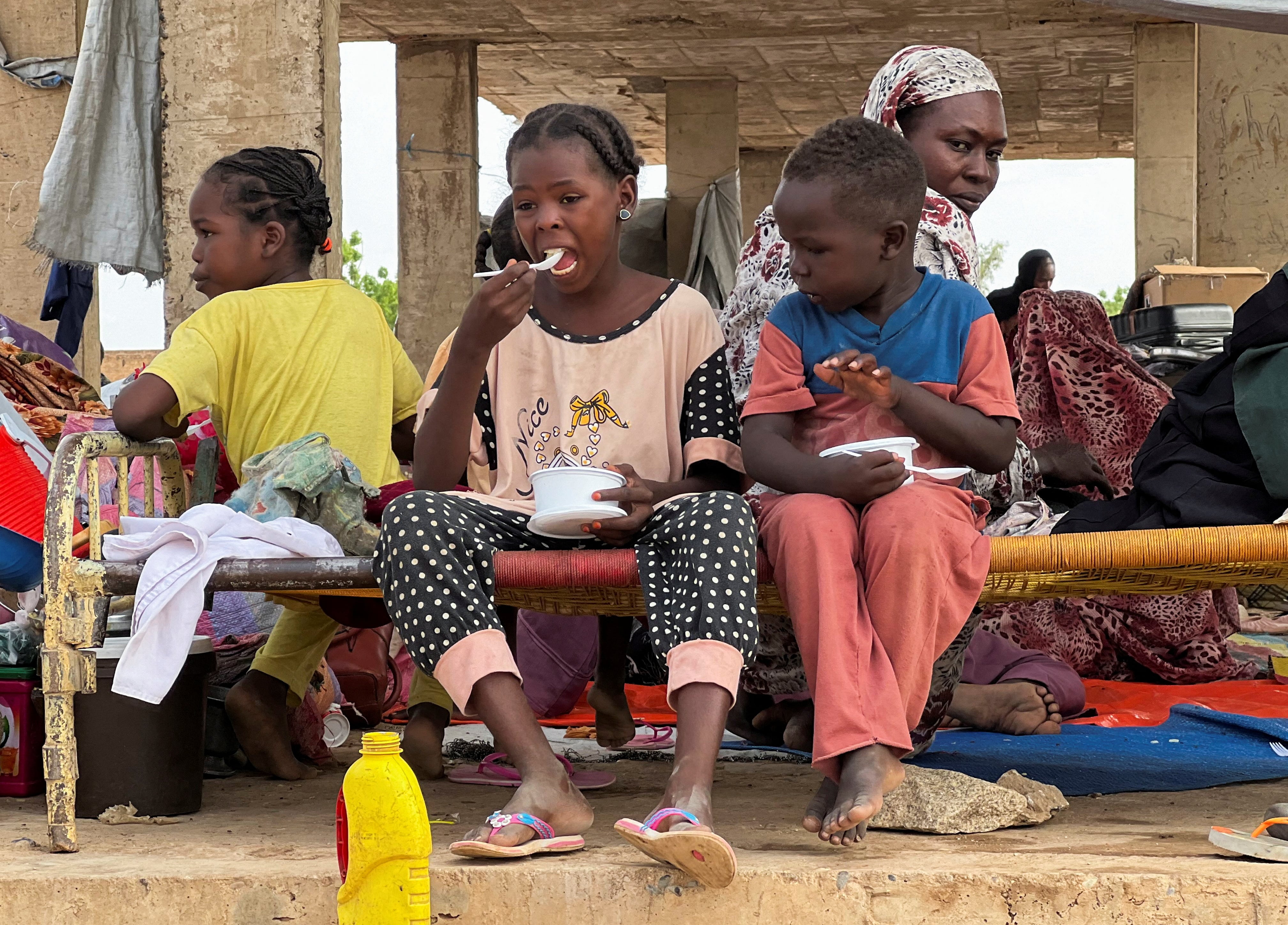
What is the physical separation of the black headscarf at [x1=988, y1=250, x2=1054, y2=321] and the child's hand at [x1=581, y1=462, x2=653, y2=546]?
32.8 inches

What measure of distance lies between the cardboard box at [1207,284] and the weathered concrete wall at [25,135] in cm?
547

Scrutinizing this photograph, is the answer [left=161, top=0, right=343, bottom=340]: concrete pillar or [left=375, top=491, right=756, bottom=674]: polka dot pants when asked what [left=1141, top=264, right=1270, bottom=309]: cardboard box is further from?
[left=375, top=491, right=756, bottom=674]: polka dot pants

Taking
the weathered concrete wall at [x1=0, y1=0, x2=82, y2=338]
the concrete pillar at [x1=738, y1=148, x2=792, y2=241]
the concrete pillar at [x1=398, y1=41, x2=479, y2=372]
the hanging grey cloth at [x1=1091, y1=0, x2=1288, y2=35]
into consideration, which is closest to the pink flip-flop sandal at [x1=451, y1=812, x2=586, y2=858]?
the hanging grey cloth at [x1=1091, y1=0, x2=1288, y2=35]

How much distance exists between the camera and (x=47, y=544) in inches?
102

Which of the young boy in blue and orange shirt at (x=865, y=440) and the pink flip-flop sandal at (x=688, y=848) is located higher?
the young boy in blue and orange shirt at (x=865, y=440)

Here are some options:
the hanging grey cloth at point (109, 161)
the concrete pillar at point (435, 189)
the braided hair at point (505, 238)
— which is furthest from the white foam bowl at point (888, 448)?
the concrete pillar at point (435, 189)

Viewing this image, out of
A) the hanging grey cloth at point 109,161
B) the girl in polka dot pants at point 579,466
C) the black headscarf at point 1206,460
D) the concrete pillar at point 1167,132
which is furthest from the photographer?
the concrete pillar at point 1167,132

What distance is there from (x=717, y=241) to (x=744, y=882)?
36.9ft

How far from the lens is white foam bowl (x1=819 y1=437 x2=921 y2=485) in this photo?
247 cm

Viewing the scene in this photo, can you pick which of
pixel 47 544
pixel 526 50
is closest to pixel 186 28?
pixel 47 544

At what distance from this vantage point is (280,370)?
11.0 ft

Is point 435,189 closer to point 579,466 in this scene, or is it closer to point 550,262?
point 550,262

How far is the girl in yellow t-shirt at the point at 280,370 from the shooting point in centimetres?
319

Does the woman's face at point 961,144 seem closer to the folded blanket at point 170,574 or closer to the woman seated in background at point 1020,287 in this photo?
the woman seated in background at point 1020,287
